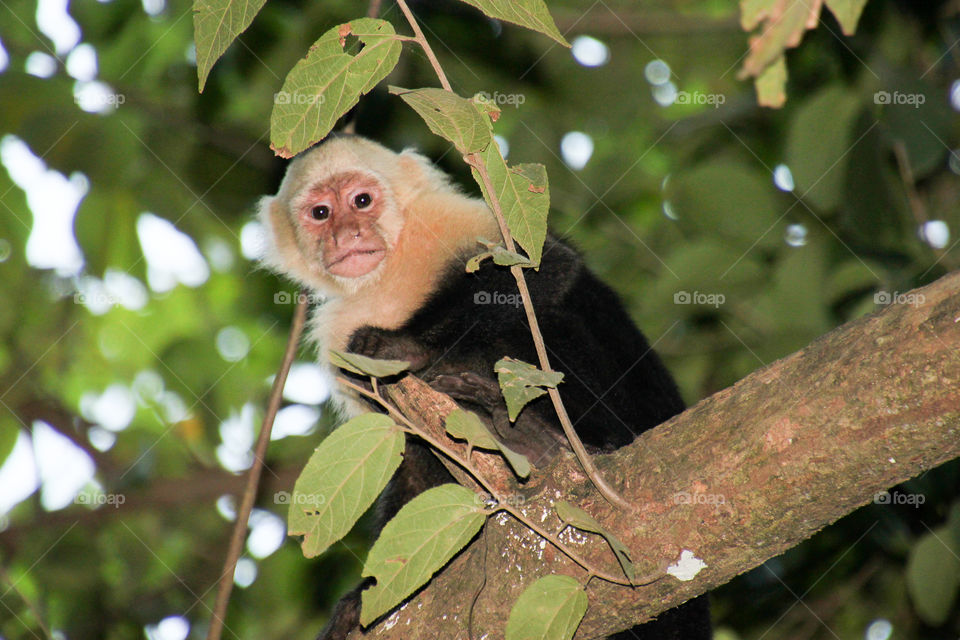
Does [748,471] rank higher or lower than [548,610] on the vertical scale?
higher

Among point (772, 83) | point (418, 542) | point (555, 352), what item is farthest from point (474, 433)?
point (555, 352)

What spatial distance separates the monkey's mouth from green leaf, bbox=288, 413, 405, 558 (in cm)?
256

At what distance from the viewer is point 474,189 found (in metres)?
5.93

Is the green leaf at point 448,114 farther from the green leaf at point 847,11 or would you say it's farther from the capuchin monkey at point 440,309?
the capuchin monkey at point 440,309

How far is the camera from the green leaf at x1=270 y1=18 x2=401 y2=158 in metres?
1.95

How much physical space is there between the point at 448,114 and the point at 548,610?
44.4 inches

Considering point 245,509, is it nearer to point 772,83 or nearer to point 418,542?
point 418,542

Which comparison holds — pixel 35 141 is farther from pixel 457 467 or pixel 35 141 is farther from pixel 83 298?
pixel 457 467

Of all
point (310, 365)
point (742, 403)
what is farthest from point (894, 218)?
point (310, 365)

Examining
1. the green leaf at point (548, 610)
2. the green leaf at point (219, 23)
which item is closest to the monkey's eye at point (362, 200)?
the green leaf at point (219, 23)

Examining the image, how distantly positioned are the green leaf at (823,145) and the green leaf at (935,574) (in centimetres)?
168

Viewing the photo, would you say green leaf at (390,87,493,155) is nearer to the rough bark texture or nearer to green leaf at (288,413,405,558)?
green leaf at (288,413,405,558)

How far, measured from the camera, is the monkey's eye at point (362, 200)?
15.8ft

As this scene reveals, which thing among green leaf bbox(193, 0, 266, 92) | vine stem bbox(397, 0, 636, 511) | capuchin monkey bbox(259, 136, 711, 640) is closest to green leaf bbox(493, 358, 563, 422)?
vine stem bbox(397, 0, 636, 511)
